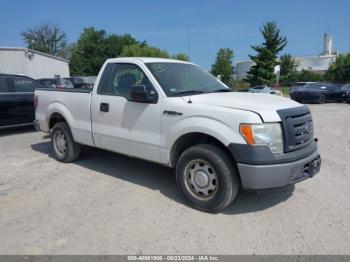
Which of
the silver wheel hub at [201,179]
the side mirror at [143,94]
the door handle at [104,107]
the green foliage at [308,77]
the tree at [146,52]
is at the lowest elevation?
the silver wheel hub at [201,179]

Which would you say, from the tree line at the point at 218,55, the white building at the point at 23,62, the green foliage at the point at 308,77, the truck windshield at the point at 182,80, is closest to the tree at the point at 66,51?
the tree line at the point at 218,55

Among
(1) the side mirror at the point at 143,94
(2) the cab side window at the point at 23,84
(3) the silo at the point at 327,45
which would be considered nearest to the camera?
(1) the side mirror at the point at 143,94

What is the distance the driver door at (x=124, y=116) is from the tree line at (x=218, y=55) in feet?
73.6

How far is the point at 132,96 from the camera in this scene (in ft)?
15.7

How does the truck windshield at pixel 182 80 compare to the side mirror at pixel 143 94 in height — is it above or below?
above

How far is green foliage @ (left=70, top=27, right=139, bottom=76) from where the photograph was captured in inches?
2881

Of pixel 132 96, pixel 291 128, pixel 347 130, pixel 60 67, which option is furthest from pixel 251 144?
pixel 60 67

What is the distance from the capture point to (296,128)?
4168 millimetres

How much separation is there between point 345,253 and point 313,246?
0.29 m

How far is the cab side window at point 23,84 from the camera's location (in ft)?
32.0

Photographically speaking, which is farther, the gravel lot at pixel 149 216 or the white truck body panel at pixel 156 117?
the white truck body panel at pixel 156 117

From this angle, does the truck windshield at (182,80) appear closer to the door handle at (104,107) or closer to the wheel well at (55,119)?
the door handle at (104,107)

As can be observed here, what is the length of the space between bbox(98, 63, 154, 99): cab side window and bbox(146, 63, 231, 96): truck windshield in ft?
0.66

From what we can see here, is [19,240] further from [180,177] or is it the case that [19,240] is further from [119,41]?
[119,41]
